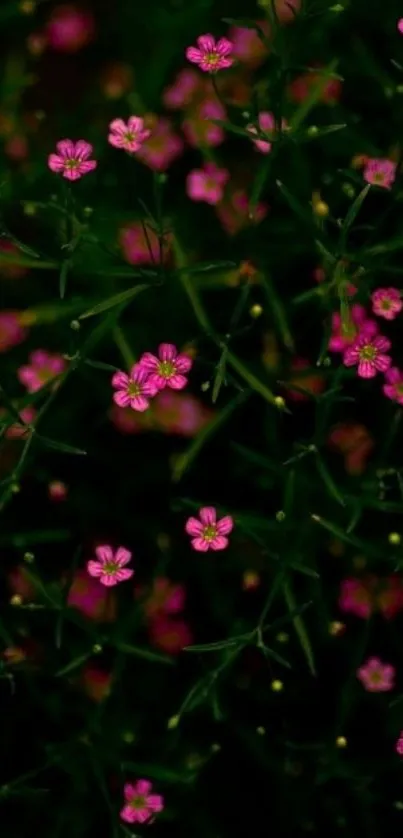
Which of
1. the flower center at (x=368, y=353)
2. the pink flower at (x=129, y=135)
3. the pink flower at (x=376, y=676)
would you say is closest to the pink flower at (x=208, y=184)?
the pink flower at (x=129, y=135)

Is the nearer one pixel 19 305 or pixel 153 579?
pixel 153 579

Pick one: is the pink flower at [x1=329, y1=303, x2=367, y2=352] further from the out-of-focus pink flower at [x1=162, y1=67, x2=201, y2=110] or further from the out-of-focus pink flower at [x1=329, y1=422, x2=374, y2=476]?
the out-of-focus pink flower at [x1=162, y1=67, x2=201, y2=110]

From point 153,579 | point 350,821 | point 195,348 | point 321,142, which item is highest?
point 321,142

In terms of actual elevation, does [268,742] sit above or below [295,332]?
below

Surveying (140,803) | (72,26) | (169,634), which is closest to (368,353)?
(169,634)

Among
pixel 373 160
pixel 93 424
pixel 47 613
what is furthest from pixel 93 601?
pixel 373 160

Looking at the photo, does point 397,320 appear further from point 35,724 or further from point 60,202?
point 35,724
